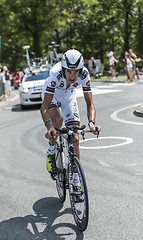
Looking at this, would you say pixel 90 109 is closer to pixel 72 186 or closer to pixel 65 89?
pixel 65 89

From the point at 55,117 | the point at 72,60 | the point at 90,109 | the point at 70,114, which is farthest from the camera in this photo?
the point at 55,117

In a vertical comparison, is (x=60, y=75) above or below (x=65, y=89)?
above

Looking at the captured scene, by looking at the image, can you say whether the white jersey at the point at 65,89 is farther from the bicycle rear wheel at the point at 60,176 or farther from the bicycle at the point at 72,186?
the bicycle at the point at 72,186

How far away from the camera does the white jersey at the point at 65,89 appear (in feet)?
16.2

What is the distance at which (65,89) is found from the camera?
17.4 feet

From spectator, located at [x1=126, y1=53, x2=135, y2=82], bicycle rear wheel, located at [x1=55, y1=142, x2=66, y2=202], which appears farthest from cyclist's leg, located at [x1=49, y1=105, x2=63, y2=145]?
spectator, located at [x1=126, y1=53, x2=135, y2=82]

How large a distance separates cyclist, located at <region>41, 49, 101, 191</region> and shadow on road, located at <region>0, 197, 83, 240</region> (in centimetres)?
52

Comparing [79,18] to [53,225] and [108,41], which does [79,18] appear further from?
[53,225]

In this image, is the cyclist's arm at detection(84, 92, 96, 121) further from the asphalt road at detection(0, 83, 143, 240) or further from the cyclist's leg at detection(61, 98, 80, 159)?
the asphalt road at detection(0, 83, 143, 240)

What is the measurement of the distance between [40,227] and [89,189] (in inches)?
53.0

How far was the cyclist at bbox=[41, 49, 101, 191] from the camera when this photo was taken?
455cm

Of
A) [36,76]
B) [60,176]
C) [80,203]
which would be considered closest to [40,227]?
[80,203]

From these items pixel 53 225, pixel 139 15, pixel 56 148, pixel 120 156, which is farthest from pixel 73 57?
pixel 139 15

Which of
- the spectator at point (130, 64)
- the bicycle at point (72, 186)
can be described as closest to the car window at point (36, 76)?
the spectator at point (130, 64)
